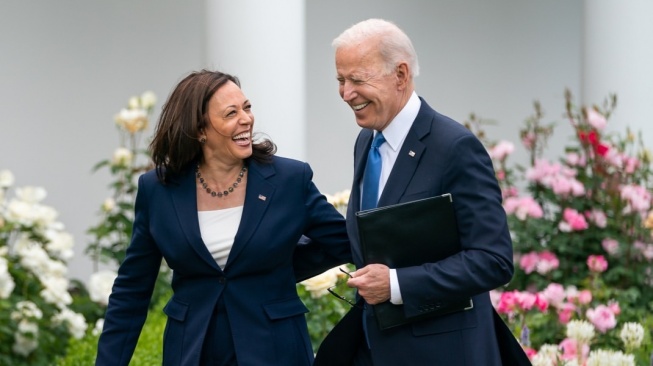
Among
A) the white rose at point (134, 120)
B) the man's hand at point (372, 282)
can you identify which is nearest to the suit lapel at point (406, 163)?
the man's hand at point (372, 282)

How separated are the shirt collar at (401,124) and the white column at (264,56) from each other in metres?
2.89

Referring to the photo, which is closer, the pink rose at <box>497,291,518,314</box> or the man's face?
the man's face

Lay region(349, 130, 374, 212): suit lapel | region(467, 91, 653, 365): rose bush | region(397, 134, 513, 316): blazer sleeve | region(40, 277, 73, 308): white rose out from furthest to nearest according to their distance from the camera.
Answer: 1. region(467, 91, 653, 365): rose bush
2. region(40, 277, 73, 308): white rose
3. region(349, 130, 374, 212): suit lapel
4. region(397, 134, 513, 316): blazer sleeve

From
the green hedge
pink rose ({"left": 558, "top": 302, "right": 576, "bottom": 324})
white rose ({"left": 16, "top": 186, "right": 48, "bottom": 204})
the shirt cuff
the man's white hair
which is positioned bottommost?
the green hedge

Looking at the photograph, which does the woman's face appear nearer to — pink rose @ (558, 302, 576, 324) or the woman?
the woman

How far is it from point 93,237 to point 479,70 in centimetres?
297

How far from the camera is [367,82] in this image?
3518 millimetres

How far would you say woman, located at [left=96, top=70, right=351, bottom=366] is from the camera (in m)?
3.81

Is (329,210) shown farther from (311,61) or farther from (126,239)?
(311,61)

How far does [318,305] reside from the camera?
5.70 meters

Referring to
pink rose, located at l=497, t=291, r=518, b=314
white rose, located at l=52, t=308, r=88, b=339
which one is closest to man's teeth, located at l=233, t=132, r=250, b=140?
pink rose, located at l=497, t=291, r=518, b=314

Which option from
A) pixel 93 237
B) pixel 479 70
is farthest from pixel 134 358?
pixel 479 70

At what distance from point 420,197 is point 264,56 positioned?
3164 mm

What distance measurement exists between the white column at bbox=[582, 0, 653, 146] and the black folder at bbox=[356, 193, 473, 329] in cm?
375
